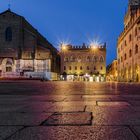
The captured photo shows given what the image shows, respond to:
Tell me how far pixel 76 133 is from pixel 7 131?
62 cm

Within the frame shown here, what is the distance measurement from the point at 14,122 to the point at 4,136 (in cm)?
76

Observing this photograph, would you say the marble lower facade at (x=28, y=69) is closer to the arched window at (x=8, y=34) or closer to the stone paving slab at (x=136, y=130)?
the arched window at (x=8, y=34)

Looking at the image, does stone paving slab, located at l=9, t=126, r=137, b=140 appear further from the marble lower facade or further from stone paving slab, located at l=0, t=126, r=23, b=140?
the marble lower facade

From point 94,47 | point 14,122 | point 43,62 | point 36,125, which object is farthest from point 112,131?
point 94,47

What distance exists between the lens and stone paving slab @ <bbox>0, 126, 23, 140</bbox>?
241 cm

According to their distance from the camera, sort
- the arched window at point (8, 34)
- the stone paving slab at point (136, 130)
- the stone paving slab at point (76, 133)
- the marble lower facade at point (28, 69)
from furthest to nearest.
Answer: the arched window at point (8, 34) < the marble lower facade at point (28, 69) < the stone paving slab at point (136, 130) < the stone paving slab at point (76, 133)

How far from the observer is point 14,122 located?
317 centimetres

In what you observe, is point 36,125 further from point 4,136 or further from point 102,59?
point 102,59

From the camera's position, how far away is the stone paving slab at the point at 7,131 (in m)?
2.41

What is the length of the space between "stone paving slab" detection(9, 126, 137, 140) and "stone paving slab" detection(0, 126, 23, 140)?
0.07 metres

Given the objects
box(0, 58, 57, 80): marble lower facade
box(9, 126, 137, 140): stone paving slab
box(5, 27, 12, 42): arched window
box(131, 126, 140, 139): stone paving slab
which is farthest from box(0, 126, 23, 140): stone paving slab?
box(5, 27, 12, 42): arched window

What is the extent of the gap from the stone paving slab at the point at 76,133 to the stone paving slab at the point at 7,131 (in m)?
0.07

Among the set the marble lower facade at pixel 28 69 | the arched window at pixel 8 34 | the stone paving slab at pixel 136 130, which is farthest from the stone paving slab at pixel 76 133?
the arched window at pixel 8 34

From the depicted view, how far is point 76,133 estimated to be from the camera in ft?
8.30
